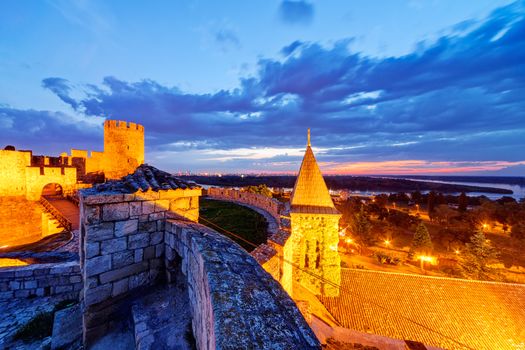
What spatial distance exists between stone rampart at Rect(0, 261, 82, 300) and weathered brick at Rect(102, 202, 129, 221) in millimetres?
4209

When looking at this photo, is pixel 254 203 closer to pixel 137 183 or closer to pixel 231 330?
pixel 137 183

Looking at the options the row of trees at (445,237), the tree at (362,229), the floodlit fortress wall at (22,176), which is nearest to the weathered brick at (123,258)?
the floodlit fortress wall at (22,176)

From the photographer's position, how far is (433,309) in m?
11.3

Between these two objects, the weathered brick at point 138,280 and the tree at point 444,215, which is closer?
the weathered brick at point 138,280

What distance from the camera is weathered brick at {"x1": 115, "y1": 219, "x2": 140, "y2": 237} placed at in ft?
9.28

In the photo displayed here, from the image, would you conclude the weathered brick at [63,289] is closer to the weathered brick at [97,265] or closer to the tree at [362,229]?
the weathered brick at [97,265]

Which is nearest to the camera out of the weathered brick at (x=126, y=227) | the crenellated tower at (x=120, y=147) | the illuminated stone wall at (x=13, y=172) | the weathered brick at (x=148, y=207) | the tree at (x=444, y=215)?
the weathered brick at (x=126, y=227)

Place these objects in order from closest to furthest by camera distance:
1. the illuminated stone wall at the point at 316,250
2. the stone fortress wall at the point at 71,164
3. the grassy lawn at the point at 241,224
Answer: the illuminated stone wall at the point at 316,250 → the grassy lawn at the point at 241,224 → the stone fortress wall at the point at 71,164

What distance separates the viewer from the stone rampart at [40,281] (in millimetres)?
5250

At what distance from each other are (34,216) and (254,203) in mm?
15433

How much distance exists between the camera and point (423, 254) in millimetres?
21969

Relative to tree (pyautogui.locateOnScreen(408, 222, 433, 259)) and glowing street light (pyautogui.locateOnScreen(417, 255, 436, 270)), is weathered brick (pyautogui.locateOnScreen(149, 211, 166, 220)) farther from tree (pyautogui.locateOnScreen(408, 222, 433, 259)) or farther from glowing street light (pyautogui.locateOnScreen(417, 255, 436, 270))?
tree (pyautogui.locateOnScreen(408, 222, 433, 259))

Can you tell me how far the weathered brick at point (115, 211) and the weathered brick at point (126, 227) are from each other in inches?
2.7

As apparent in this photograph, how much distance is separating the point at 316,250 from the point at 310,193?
276 centimetres
